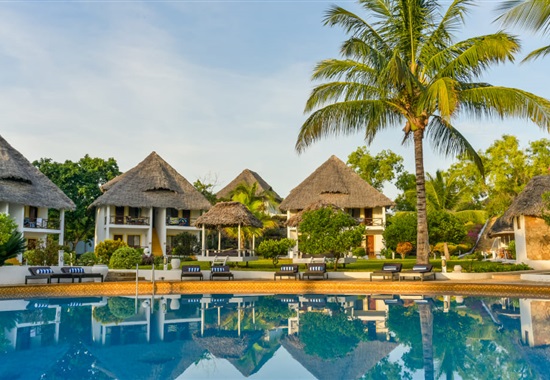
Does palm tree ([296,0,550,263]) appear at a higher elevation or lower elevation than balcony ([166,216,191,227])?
higher

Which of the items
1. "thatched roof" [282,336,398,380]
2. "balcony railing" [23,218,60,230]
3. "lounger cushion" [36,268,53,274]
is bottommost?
"thatched roof" [282,336,398,380]

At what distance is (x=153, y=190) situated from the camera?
29.8m

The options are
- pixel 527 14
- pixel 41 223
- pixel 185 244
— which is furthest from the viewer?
pixel 185 244

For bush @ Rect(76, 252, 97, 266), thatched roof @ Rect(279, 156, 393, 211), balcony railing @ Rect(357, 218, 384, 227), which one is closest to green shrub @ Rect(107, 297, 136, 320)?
bush @ Rect(76, 252, 97, 266)

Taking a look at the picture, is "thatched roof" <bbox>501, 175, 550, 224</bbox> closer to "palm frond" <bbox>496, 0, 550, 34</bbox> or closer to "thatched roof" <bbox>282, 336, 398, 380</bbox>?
"palm frond" <bbox>496, 0, 550, 34</bbox>

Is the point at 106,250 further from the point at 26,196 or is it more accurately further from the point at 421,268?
the point at 421,268

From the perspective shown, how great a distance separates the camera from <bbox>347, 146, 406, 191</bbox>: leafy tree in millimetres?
38228

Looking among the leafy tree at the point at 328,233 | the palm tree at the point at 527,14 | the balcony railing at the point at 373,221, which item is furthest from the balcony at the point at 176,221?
the palm tree at the point at 527,14

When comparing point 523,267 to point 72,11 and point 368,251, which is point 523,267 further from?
point 72,11

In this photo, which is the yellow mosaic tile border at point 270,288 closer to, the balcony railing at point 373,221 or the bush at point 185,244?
the bush at point 185,244

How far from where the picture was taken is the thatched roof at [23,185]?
74.6 ft

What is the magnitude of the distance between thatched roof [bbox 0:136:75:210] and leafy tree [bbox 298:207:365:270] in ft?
44.7

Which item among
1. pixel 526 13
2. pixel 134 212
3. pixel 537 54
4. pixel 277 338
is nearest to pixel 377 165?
pixel 134 212

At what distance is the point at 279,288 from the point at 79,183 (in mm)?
20405
